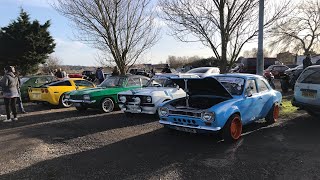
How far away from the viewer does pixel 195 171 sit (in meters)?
5.48

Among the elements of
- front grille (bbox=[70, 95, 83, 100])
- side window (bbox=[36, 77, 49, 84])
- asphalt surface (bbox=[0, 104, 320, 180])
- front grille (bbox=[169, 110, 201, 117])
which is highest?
side window (bbox=[36, 77, 49, 84])

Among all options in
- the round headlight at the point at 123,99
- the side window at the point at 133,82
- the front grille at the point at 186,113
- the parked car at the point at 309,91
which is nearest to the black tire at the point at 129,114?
the round headlight at the point at 123,99

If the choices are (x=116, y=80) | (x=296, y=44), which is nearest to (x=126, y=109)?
(x=116, y=80)

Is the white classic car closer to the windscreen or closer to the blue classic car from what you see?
the windscreen

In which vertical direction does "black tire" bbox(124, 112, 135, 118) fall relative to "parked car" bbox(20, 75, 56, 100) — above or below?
below

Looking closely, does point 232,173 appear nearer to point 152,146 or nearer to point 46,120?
point 152,146

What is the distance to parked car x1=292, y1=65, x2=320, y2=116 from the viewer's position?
354 inches

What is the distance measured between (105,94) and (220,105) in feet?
18.9

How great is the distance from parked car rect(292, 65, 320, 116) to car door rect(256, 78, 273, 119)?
105 cm

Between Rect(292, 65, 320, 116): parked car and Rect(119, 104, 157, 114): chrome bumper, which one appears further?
Rect(119, 104, 157, 114): chrome bumper

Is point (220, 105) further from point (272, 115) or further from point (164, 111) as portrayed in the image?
point (272, 115)

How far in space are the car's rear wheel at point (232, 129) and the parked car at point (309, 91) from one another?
9.34 ft

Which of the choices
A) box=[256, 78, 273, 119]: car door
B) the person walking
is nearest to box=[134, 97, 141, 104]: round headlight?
box=[256, 78, 273, 119]: car door

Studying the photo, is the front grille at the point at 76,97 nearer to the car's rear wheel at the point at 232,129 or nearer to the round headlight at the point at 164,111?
the round headlight at the point at 164,111
